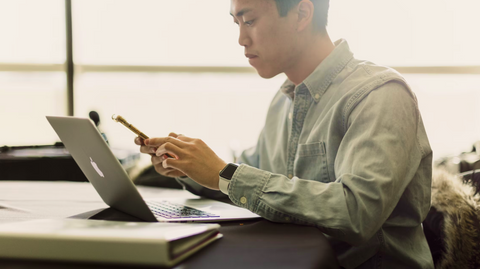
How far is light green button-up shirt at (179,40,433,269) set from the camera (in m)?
0.83

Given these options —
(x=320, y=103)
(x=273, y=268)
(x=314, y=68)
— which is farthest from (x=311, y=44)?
(x=273, y=268)

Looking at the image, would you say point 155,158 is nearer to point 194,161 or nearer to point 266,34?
point 194,161

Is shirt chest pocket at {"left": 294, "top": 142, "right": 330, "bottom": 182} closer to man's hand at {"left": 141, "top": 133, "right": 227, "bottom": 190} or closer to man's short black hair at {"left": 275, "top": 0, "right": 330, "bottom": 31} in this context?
man's hand at {"left": 141, "top": 133, "right": 227, "bottom": 190}

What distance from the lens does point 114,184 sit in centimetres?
87

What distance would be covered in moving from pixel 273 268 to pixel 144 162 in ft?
5.01

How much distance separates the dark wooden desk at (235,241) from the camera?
0.58 meters

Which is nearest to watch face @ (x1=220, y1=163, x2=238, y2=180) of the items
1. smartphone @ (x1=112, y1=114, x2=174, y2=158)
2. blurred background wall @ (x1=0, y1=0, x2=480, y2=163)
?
smartphone @ (x1=112, y1=114, x2=174, y2=158)

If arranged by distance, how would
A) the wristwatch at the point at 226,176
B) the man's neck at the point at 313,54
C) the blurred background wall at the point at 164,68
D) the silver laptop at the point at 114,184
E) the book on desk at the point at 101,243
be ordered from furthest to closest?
the blurred background wall at the point at 164,68 < the man's neck at the point at 313,54 < the wristwatch at the point at 226,176 < the silver laptop at the point at 114,184 < the book on desk at the point at 101,243

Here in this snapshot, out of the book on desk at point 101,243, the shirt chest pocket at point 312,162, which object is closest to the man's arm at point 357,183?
the shirt chest pocket at point 312,162

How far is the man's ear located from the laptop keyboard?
0.60 metres

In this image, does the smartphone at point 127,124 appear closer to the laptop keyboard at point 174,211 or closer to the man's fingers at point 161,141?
the man's fingers at point 161,141

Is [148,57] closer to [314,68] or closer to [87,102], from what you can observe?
[87,102]

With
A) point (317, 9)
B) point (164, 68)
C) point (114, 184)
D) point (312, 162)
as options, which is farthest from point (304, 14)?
point (164, 68)

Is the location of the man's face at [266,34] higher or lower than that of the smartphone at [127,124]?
higher
